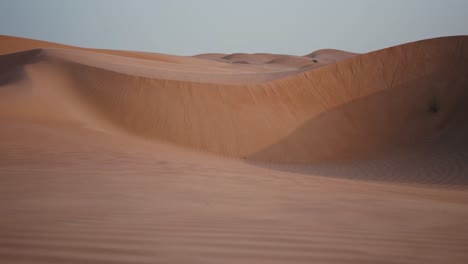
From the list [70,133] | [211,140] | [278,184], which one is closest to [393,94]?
[211,140]

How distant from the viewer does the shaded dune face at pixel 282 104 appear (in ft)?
37.1

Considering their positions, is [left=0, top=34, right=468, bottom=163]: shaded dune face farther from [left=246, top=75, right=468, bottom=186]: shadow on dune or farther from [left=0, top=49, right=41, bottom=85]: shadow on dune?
[left=0, top=49, right=41, bottom=85]: shadow on dune

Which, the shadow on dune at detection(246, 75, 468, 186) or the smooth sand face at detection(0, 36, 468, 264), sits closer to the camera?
the smooth sand face at detection(0, 36, 468, 264)

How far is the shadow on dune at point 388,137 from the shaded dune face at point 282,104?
0.04 m

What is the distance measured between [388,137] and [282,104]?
3995mm

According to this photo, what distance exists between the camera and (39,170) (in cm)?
441

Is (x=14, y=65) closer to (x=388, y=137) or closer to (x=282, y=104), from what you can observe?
(x=282, y=104)

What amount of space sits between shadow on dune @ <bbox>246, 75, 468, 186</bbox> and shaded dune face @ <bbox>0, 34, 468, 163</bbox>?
4cm

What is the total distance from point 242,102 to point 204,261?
11366 millimetres

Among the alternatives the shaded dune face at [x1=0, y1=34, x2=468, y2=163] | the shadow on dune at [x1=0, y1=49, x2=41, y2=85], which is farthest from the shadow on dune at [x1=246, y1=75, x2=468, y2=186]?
the shadow on dune at [x1=0, y1=49, x2=41, y2=85]

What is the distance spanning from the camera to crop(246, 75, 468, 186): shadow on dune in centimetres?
936

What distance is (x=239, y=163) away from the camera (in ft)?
26.5

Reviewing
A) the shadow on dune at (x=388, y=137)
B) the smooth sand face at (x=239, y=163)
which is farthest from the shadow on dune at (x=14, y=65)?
the shadow on dune at (x=388, y=137)

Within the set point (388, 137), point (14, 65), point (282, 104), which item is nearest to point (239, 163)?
point (282, 104)
